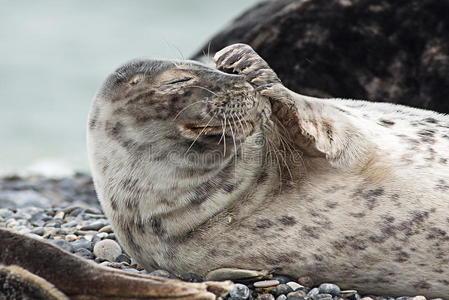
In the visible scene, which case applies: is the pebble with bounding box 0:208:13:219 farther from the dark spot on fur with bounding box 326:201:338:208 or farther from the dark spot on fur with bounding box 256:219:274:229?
the dark spot on fur with bounding box 326:201:338:208

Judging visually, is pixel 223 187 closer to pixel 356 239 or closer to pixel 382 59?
pixel 356 239

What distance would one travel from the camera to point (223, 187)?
445 centimetres

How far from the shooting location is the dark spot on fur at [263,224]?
14.4ft

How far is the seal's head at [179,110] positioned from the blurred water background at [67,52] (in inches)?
361

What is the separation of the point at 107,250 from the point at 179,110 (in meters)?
1.08

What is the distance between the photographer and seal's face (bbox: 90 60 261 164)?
4.27 metres

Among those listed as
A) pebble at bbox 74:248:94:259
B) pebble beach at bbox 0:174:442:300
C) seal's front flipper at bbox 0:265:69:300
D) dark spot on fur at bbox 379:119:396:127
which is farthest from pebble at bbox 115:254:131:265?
dark spot on fur at bbox 379:119:396:127

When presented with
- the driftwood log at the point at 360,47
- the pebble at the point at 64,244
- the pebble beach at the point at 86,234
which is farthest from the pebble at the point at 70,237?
the driftwood log at the point at 360,47

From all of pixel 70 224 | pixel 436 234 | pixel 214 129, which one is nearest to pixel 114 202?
pixel 214 129

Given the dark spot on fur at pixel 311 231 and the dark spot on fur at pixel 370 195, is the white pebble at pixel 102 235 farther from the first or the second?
the dark spot on fur at pixel 370 195

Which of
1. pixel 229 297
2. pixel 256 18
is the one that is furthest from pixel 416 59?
pixel 229 297

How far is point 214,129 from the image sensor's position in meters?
4.29

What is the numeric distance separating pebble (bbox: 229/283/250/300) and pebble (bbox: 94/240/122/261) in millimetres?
983

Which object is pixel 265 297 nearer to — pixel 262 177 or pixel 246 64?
pixel 262 177
